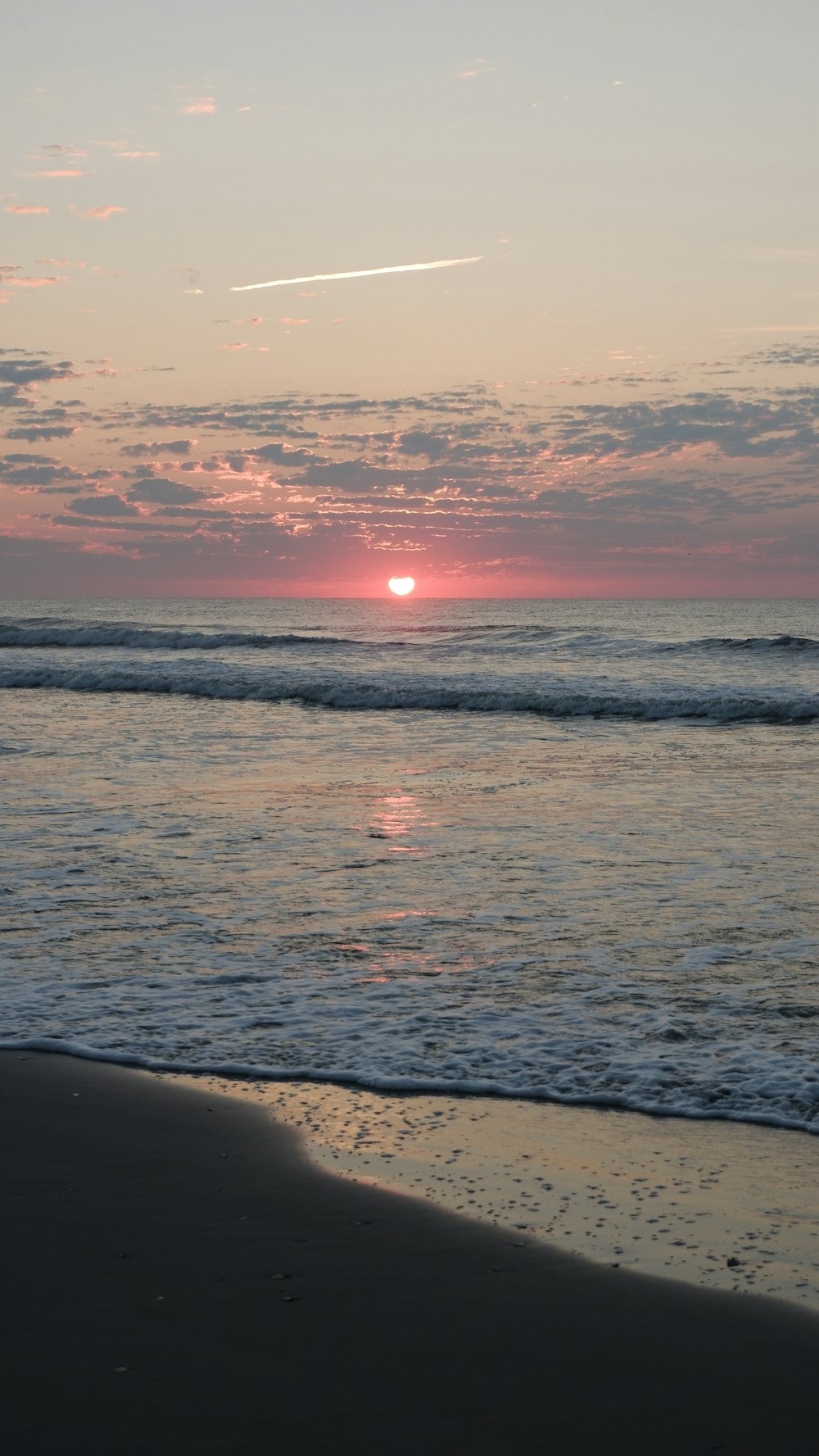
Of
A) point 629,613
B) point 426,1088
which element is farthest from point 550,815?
point 629,613

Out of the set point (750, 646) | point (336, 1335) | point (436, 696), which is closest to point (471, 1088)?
point (336, 1335)

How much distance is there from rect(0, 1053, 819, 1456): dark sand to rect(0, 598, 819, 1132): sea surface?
124 cm

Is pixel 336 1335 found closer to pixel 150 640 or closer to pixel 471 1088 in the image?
pixel 471 1088

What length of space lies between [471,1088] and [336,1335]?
186cm

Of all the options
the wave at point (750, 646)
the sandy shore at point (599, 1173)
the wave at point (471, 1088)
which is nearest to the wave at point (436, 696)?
the wave at point (750, 646)

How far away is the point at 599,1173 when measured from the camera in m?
4.32

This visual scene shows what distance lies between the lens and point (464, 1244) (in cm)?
383

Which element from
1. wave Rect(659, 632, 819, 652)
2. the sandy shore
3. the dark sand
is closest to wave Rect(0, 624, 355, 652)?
wave Rect(659, 632, 819, 652)

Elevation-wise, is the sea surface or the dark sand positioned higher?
the dark sand

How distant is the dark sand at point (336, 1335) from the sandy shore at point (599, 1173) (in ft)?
0.44

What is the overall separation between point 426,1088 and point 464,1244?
4.36ft

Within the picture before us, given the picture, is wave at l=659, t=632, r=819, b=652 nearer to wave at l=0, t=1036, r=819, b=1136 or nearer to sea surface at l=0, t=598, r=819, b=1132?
sea surface at l=0, t=598, r=819, b=1132

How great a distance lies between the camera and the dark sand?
2936 millimetres

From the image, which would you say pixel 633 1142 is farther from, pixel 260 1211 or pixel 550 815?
pixel 550 815
